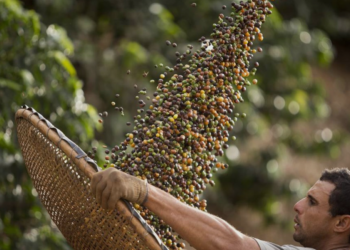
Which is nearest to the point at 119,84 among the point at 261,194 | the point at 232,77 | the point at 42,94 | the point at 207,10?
the point at 207,10

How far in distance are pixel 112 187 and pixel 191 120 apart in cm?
51

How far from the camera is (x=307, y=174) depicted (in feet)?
34.0

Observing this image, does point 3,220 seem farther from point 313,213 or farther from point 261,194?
point 261,194

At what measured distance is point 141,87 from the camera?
6.47 metres

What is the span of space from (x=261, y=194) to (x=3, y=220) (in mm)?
4813

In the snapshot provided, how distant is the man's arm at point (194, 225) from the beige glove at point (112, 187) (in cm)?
7

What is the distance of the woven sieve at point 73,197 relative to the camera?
1.99 meters

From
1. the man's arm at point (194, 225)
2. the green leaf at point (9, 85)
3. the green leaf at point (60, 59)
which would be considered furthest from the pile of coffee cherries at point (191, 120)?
the green leaf at point (60, 59)

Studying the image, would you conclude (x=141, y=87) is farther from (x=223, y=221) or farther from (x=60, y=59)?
(x=223, y=221)

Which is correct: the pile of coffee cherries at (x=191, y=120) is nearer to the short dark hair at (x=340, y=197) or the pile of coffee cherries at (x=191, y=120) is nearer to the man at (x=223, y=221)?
the man at (x=223, y=221)

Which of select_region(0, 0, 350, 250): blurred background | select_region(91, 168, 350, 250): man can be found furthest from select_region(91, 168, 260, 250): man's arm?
select_region(0, 0, 350, 250): blurred background

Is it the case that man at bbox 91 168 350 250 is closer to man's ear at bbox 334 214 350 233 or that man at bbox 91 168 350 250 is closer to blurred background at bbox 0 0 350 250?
man's ear at bbox 334 214 350 233

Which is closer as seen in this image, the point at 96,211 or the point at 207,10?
the point at 96,211

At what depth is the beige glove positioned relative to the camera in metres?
1.97
